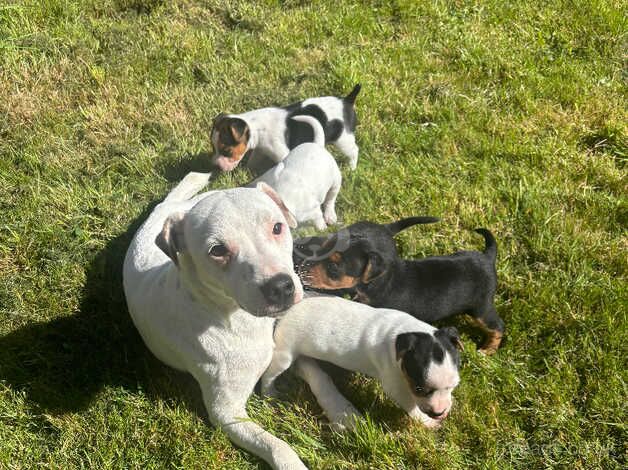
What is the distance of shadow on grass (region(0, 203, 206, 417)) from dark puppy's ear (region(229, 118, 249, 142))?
1.91 m

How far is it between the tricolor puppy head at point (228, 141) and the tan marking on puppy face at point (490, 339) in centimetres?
296

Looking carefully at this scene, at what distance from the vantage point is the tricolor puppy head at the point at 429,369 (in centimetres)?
394

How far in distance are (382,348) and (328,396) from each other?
1.74 feet

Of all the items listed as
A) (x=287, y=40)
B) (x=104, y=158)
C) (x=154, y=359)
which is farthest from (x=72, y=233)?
(x=287, y=40)

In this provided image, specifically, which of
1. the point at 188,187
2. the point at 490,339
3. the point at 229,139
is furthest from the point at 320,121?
the point at 490,339

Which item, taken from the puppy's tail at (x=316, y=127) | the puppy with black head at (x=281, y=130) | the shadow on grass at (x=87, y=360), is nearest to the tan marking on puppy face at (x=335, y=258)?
the shadow on grass at (x=87, y=360)

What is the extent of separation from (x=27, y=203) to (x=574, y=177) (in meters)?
5.25

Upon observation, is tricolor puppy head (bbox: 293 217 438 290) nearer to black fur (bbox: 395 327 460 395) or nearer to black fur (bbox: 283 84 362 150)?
black fur (bbox: 395 327 460 395)

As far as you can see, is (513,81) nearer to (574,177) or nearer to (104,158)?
(574,177)

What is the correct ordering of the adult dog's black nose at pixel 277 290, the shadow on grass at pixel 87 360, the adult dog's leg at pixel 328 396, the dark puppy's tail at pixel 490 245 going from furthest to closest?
the dark puppy's tail at pixel 490 245
the shadow on grass at pixel 87 360
the adult dog's leg at pixel 328 396
the adult dog's black nose at pixel 277 290

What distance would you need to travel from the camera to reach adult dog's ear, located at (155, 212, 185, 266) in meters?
3.57

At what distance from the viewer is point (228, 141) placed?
21.0ft

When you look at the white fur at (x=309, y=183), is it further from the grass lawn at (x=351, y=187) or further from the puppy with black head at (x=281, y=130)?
the puppy with black head at (x=281, y=130)

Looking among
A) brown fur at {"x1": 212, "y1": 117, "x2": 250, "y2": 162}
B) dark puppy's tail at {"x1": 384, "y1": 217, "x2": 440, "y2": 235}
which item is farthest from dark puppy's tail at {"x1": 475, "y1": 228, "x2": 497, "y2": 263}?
brown fur at {"x1": 212, "y1": 117, "x2": 250, "y2": 162}
